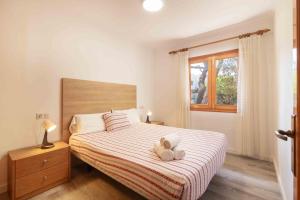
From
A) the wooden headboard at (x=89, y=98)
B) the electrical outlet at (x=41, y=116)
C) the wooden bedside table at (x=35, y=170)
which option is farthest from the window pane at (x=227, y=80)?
the electrical outlet at (x=41, y=116)

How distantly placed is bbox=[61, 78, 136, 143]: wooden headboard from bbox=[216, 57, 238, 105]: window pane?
6.73 feet

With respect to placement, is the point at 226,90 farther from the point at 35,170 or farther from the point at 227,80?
the point at 35,170

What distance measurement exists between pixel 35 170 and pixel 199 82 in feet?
11.4

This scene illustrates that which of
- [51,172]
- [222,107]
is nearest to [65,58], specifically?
[51,172]

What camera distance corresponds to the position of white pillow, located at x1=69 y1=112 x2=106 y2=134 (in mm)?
2574

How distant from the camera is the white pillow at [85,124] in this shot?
257 cm

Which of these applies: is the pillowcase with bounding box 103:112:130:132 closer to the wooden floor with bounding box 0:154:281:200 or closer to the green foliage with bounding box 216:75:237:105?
the wooden floor with bounding box 0:154:281:200

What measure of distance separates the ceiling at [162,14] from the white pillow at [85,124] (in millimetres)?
1685

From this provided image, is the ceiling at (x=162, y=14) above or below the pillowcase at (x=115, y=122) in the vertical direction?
above

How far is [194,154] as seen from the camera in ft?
5.43

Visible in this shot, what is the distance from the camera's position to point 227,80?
341 cm

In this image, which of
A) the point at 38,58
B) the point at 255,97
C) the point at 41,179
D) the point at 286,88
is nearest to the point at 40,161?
the point at 41,179

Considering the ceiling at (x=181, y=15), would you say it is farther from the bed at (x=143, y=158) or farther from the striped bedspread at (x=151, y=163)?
the striped bedspread at (x=151, y=163)

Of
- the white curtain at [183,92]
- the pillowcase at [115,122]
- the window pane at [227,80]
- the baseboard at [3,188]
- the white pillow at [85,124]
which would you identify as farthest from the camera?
the white curtain at [183,92]
